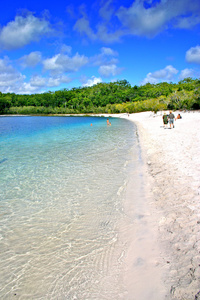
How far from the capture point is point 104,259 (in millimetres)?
3699

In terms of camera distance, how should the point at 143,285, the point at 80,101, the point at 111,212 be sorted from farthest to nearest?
the point at 80,101 → the point at 111,212 → the point at 143,285

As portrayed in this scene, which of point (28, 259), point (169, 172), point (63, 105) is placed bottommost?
point (28, 259)

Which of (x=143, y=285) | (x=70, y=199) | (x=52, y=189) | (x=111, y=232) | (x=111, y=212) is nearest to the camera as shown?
(x=143, y=285)

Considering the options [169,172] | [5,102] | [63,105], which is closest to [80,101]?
[63,105]

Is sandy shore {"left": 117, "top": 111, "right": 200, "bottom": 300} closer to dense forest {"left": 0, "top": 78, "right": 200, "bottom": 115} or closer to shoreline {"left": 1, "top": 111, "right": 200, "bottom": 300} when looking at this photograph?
shoreline {"left": 1, "top": 111, "right": 200, "bottom": 300}

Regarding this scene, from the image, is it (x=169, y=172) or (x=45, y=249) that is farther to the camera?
(x=169, y=172)

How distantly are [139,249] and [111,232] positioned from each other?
0.87 m

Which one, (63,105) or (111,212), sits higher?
(63,105)

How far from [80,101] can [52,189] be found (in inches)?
6550

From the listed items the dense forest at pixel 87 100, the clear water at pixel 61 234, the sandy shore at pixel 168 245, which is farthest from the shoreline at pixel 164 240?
the dense forest at pixel 87 100

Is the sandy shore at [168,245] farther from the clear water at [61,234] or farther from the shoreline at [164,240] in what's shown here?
the clear water at [61,234]

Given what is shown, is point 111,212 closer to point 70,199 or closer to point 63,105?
point 70,199

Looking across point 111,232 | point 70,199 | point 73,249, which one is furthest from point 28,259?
point 70,199

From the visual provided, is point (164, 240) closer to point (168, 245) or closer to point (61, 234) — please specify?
point (168, 245)
